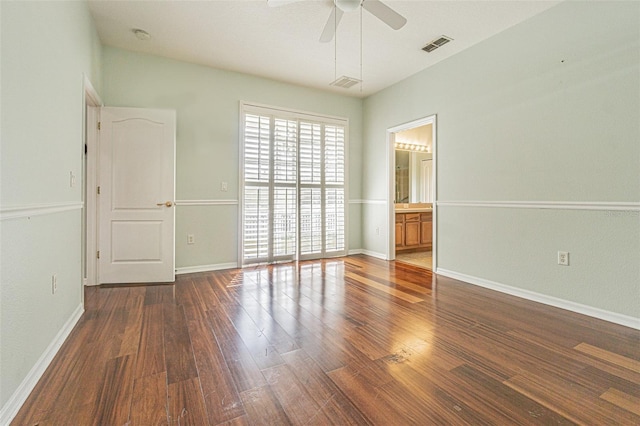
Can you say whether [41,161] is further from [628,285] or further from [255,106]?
[628,285]

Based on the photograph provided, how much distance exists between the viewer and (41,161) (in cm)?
181

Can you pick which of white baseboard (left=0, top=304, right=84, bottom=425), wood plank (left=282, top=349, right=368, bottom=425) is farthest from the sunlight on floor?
white baseboard (left=0, top=304, right=84, bottom=425)

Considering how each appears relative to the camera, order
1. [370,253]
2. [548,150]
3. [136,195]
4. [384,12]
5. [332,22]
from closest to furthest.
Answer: [384,12]
[332,22]
[548,150]
[136,195]
[370,253]

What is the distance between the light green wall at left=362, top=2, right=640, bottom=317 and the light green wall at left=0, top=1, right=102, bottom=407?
381cm

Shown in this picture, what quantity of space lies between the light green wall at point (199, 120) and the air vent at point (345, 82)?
97 cm

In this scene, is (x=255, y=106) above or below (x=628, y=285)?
above

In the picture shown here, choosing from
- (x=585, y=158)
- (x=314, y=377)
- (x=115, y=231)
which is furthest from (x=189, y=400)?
(x=585, y=158)

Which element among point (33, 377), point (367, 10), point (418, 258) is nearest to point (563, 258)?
point (418, 258)

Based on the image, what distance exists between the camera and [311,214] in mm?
4941

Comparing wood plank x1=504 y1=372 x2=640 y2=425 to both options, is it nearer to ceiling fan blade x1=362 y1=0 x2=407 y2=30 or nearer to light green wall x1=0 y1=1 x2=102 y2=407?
light green wall x1=0 y1=1 x2=102 y2=407

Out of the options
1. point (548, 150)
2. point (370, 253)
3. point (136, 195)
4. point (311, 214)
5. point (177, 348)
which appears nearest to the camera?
point (177, 348)

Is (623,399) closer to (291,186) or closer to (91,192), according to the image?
(291,186)

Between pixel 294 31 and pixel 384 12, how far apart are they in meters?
1.19

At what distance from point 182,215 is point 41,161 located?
2.24 metres
